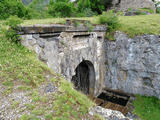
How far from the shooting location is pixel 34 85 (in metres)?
2.24

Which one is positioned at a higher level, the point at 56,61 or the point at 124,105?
the point at 56,61

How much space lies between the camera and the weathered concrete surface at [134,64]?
595 centimetres

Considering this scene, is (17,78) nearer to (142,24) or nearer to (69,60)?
(69,60)

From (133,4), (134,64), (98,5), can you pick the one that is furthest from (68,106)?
(98,5)

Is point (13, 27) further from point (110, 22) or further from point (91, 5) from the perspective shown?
point (91, 5)

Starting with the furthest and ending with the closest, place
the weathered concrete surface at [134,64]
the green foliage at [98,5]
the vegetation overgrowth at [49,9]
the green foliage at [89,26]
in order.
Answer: the green foliage at [98,5] → the vegetation overgrowth at [49,9] → the weathered concrete surface at [134,64] → the green foliage at [89,26]

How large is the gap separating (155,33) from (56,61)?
482 centimetres

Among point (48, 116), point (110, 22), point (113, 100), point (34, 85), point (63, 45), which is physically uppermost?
point (110, 22)

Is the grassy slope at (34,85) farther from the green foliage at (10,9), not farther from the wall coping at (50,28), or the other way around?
the green foliage at (10,9)

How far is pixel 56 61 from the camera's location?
3.83 metres

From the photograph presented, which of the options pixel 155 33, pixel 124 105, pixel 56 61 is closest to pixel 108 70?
pixel 124 105

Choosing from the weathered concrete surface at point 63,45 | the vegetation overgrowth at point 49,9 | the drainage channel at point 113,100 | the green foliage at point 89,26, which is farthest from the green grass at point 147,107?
the vegetation overgrowth at point 49,9

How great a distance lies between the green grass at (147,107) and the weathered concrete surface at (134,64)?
30cm

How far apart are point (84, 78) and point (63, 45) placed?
12.8ft
